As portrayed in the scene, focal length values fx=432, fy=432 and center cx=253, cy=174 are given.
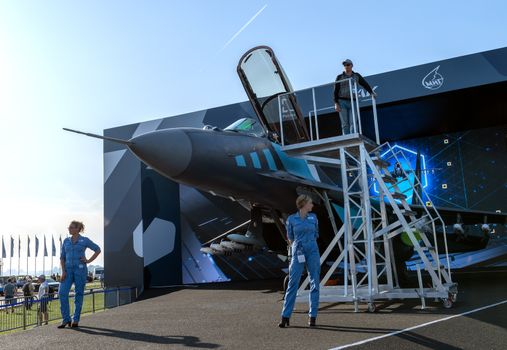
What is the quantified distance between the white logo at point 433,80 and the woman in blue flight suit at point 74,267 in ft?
40.1

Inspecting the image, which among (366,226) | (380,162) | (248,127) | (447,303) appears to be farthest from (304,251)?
(248,127)

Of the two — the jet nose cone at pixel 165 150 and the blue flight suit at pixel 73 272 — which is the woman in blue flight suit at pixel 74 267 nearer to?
the blue flight suit at pixel 73 272

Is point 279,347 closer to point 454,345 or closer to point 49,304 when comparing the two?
point 454,345

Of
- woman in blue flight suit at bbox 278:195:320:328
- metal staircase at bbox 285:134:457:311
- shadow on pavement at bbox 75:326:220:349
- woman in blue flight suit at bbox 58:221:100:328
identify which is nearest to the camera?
shadow on pavement at bbox 75:326:220:349

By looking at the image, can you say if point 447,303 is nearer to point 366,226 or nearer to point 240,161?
point 366,226

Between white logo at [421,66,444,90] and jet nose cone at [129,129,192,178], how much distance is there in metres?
10.5

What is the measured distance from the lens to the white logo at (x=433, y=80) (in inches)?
557

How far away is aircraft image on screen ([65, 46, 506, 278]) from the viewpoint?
21.4ft

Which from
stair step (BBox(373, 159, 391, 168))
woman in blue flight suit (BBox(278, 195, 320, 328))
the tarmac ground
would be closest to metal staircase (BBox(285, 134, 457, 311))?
stair step (BBox(373, 159, 391, 168))

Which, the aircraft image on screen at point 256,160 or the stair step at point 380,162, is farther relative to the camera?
the stair step at point 380,162

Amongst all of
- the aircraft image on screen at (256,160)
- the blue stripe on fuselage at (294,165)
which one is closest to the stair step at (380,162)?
the aircraft image on screen at (256,160)

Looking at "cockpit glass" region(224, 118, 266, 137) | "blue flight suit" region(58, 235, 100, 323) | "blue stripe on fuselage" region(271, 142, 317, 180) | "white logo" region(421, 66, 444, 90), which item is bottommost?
"blue flight suit" region(58, 235, 100, 323)

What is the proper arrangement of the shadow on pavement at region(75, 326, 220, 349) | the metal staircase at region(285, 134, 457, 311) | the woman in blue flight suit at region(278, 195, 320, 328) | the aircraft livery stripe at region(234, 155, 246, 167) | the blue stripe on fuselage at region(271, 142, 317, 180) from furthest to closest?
the blue stripe on fuselage at region(271, 142, 317, 180)
the aircraft livery stripe at region(234, 155, 246, 167)
the metal staircase at region(285, 134, 457, 311)
the woman in blue flight suit at region(278, 195, 320, 328)
the shadow on pavement at region(75, 326, 220, 349)

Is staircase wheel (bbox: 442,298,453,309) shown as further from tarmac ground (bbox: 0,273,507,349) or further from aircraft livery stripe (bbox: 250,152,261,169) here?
aircraft livery stripe (bbox: 250,152,261,169)
